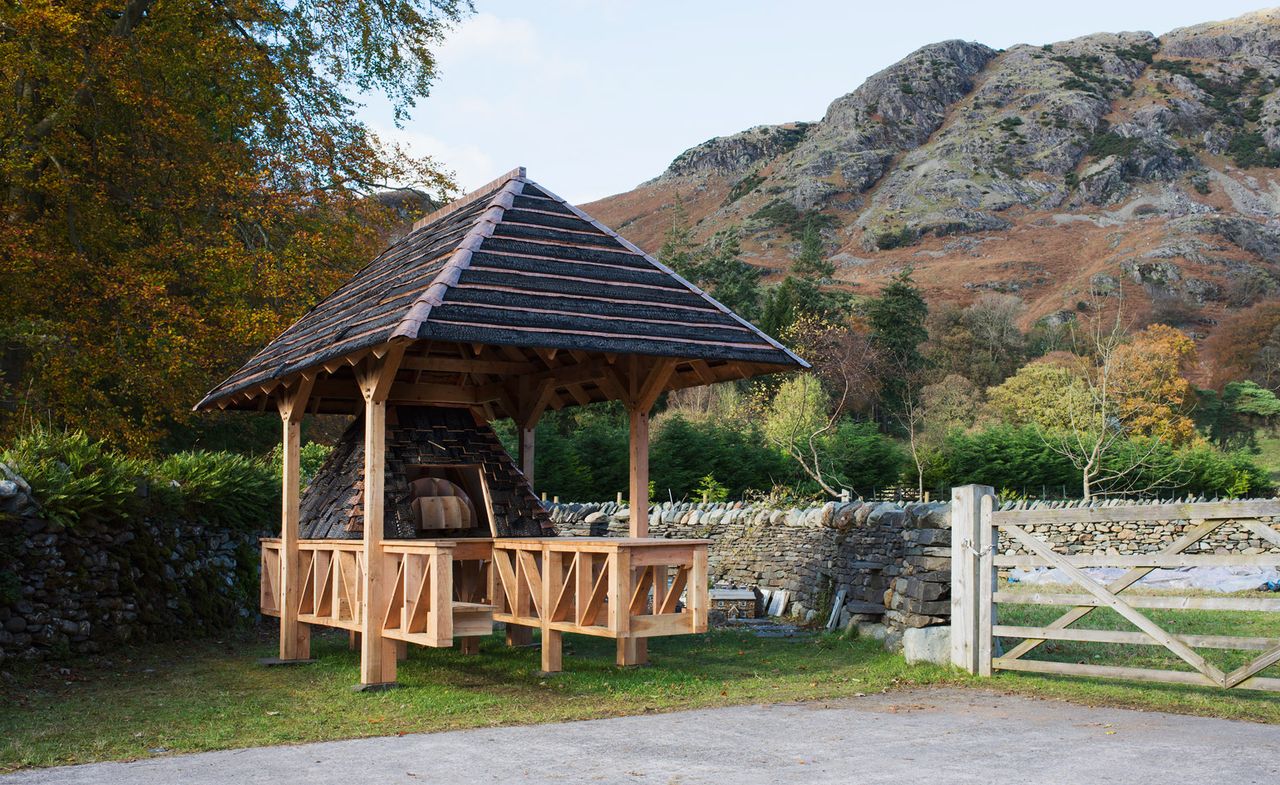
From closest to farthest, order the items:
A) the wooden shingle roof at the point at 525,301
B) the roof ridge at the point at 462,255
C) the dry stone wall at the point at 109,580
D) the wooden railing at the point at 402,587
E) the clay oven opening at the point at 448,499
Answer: the roof ridge at the point at 462,255
the wooden railing at the point at 402,587
the wooden shingle roof at the point at 525,301
the dry stone wall at the point at 109,580
the clay oven opening at the point at 448,499

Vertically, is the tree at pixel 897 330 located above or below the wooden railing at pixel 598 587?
above

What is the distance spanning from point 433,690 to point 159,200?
12.8m

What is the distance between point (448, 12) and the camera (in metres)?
23.2

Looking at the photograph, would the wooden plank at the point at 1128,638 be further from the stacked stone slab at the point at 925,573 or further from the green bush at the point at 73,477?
the green bush at the point at 73,477

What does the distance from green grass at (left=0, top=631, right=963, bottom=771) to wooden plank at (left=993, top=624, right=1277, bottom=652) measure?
814 mm

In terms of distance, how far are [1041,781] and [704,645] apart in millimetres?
6299

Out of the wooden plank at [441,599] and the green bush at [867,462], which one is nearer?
the wooden plank at [441,599]

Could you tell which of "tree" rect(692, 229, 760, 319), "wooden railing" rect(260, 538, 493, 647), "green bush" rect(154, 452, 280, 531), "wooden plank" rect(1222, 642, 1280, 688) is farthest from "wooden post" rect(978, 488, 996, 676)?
"tree" rect(692, 229, 760, 319)

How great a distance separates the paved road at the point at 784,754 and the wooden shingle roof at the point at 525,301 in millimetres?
3025

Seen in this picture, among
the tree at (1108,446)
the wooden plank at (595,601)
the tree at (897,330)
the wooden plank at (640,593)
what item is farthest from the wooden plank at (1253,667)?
the tree at (897,330)

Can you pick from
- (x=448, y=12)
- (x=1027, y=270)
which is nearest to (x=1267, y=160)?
(x=1027, y=270)

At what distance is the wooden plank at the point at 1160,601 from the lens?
6.88m

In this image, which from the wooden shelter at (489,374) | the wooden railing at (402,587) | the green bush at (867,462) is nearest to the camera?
the wooden railing at (402,587)

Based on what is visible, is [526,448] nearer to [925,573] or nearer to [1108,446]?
[925,573]
